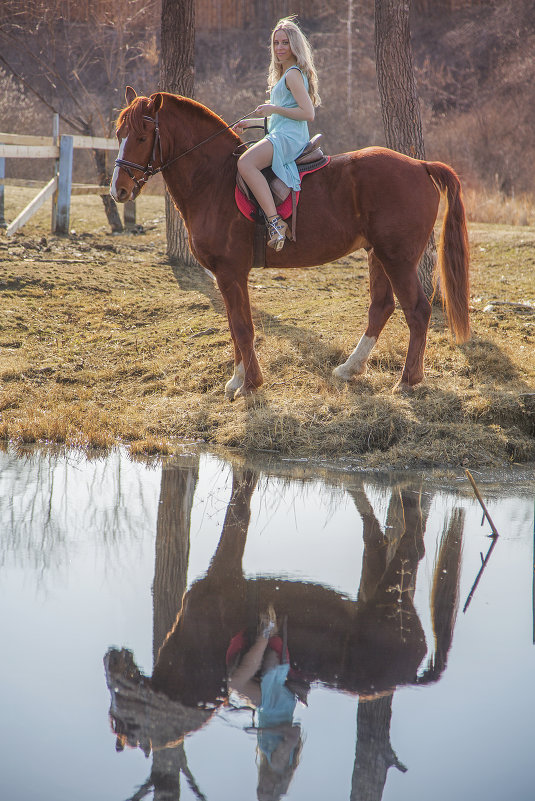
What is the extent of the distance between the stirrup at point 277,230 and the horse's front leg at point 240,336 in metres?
0.55

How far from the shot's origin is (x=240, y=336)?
6.61m

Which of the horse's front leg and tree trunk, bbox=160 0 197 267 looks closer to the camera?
the horse's front leg

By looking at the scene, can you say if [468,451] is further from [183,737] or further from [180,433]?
[183,737]

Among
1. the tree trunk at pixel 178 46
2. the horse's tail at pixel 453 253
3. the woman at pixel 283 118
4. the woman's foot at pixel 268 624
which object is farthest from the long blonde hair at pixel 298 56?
the tree trunk at pixel 178 46

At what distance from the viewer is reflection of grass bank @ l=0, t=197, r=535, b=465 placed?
5.96 metres

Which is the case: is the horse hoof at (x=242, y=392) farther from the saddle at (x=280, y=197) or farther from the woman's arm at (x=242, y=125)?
the woman's arm at (x=242, y=125)

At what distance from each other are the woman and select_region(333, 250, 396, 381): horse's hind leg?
106 centimetres

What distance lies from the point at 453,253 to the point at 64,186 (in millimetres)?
8024

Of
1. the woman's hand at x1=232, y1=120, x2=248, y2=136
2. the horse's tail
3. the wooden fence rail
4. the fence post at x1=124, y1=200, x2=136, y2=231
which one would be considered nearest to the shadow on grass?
the horse's tail

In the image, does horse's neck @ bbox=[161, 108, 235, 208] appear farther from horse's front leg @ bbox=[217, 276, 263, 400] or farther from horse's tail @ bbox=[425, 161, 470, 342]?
horse's tail @ bbox=[425, 161, 470, 342]

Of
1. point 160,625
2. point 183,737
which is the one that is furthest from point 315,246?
point 183,737

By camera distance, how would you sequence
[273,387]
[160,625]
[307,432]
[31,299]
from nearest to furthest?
[160,625]
[307,432]
[273,387]
[31,299]

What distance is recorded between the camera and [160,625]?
10.6 ft

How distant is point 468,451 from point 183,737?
3.66 meters
